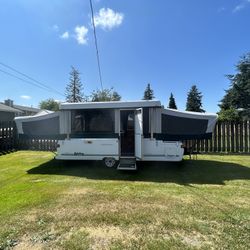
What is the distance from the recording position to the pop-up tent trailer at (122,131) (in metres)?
8.52

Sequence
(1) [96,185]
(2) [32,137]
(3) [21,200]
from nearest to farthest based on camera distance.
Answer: (3) [21,200] → (1) [96,185] → (2) [32,137]

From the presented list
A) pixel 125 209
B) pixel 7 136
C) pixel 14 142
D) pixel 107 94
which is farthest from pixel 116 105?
pixel 107 94

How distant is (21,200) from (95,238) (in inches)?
99.6

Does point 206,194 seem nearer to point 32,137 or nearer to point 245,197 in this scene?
point 245,197

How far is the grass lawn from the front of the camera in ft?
12.2

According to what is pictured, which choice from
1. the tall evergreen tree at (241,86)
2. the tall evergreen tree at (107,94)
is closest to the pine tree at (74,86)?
the tall evergreen tree at (107,94)

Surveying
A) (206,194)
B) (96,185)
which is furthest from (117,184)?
(206,194)

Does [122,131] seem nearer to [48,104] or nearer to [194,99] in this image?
[48,104]

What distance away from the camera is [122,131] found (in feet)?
29.9

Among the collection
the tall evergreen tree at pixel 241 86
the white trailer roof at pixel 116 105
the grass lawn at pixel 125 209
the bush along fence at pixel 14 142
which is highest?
the tall evergreen tree at pixel 241 86

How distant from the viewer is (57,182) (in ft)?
23.2

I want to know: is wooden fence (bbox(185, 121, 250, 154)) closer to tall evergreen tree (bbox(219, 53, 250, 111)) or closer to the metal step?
the metal step

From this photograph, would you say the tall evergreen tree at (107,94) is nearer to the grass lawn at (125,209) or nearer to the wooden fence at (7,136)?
the wooden fence at (7,136)

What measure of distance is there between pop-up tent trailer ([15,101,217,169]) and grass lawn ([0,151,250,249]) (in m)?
0.65
